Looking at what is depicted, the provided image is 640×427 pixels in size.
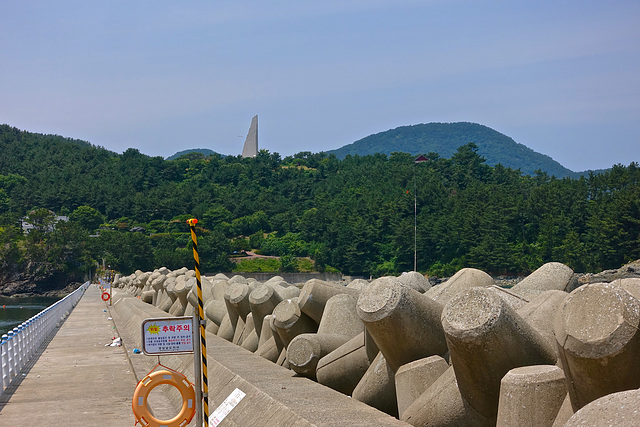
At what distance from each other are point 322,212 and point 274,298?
115 m

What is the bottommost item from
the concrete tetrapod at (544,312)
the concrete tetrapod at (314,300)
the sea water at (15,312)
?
the sea water at (15,312)

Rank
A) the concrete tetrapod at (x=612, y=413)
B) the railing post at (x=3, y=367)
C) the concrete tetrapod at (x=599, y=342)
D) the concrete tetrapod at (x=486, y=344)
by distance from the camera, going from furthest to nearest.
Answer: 1. the railing post at (x=3, y=367)
2. the concrete tetrapod at (x=486, y=344)
3. the concrete tetrapod at (x=599, y=342)
4. the concrete tetrapod at (x=612, y=413)

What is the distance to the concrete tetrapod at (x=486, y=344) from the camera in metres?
4.95

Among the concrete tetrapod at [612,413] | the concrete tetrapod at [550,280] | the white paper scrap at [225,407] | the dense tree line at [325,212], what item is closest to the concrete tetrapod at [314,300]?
the white paper scrap at [225,407]

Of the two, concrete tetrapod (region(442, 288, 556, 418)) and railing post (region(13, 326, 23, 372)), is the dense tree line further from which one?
concrete tetrapod (region(442, 288, 556, 418))

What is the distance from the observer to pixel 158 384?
6.21 meters

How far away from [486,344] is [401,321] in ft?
4.15

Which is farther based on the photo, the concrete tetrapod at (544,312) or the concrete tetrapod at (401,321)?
the concrete tetrapod at (401,321)

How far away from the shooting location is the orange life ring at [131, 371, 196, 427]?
20.3 feet

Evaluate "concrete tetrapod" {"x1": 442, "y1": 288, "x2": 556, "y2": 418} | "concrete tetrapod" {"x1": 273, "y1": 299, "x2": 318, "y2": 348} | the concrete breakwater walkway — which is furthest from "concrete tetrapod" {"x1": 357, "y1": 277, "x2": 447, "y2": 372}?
"concrete tetrapod" {"x1": 273, "y1": 299, "x2": 318, "y2": 348}

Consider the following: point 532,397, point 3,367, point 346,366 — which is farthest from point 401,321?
point 3,367

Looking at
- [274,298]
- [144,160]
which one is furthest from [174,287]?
[144,160]

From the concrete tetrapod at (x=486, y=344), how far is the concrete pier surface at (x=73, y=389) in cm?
466

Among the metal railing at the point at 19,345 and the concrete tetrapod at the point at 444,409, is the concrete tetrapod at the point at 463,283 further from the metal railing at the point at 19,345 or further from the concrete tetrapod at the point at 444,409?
the metal railing at the point at 19,345
